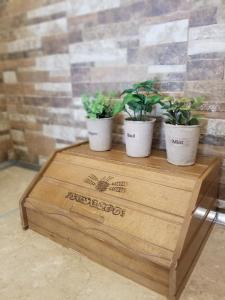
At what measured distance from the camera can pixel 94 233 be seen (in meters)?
0.95

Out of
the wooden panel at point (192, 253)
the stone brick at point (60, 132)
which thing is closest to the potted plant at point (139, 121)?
the wooden panel at point (192, 253)

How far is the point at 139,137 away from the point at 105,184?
27 cm

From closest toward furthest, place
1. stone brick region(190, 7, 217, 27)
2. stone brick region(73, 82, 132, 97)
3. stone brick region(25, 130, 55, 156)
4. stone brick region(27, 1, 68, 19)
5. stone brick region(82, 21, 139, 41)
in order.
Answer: stone brick region(190, 7, 217, 27)
stone brick region(82, 21, 139, 41)
stone brick region(73, 82, 132, 97)
stone brick region(27, 1, 68, 19)
stone brick region(25, 130, 55, 156)

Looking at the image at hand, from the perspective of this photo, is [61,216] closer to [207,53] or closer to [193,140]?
[193,140]

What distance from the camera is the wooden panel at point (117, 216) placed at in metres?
0.83

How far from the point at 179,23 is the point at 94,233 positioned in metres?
1.01

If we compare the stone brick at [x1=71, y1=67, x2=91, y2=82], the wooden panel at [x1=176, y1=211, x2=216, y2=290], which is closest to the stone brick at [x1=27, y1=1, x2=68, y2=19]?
the stone brick at [x1=71, y1=67, x2=91, y2=82]

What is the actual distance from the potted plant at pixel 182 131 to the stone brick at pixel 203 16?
34 centimetres

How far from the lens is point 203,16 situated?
42.7 inches

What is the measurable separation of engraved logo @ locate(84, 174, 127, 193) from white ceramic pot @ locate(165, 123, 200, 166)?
250 mm

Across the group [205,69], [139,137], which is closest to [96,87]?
[139,137]

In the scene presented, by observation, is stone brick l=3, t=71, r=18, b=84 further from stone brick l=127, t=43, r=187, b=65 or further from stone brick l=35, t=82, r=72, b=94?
stone brick l=127, t=43, r=187, b=65

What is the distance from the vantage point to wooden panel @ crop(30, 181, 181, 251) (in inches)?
32.8

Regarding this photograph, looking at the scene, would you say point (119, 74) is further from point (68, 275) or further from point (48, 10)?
point (68, 275)
